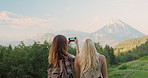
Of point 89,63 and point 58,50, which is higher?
point 58,50

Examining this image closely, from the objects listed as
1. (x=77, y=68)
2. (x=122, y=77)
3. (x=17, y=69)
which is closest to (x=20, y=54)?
(x=17, y=69)

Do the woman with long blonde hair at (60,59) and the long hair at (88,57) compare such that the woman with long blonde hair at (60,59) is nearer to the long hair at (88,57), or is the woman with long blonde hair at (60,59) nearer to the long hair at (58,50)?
the long hair at (58,50)

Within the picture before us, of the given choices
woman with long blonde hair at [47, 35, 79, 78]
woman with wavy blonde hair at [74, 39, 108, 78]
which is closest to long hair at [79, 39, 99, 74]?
woman with wavy blonde hair at [74, 39, 108, 78]

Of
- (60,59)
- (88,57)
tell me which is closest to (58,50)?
(60,59)

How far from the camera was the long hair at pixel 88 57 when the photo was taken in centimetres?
402

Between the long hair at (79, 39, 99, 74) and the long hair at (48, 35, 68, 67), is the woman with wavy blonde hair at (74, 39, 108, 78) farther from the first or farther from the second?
the long hair at (48, 35, 68, 67)

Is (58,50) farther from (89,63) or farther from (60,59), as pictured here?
(89,63)

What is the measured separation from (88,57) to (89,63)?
0.12 m

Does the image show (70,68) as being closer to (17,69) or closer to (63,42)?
(63,42)

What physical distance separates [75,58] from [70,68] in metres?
0.24

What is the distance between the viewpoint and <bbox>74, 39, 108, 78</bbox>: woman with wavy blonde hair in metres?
4.03

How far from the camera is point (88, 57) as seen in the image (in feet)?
13.3

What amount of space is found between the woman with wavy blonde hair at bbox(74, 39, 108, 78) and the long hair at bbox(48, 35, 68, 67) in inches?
13.1

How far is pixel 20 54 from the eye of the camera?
68.5ft
